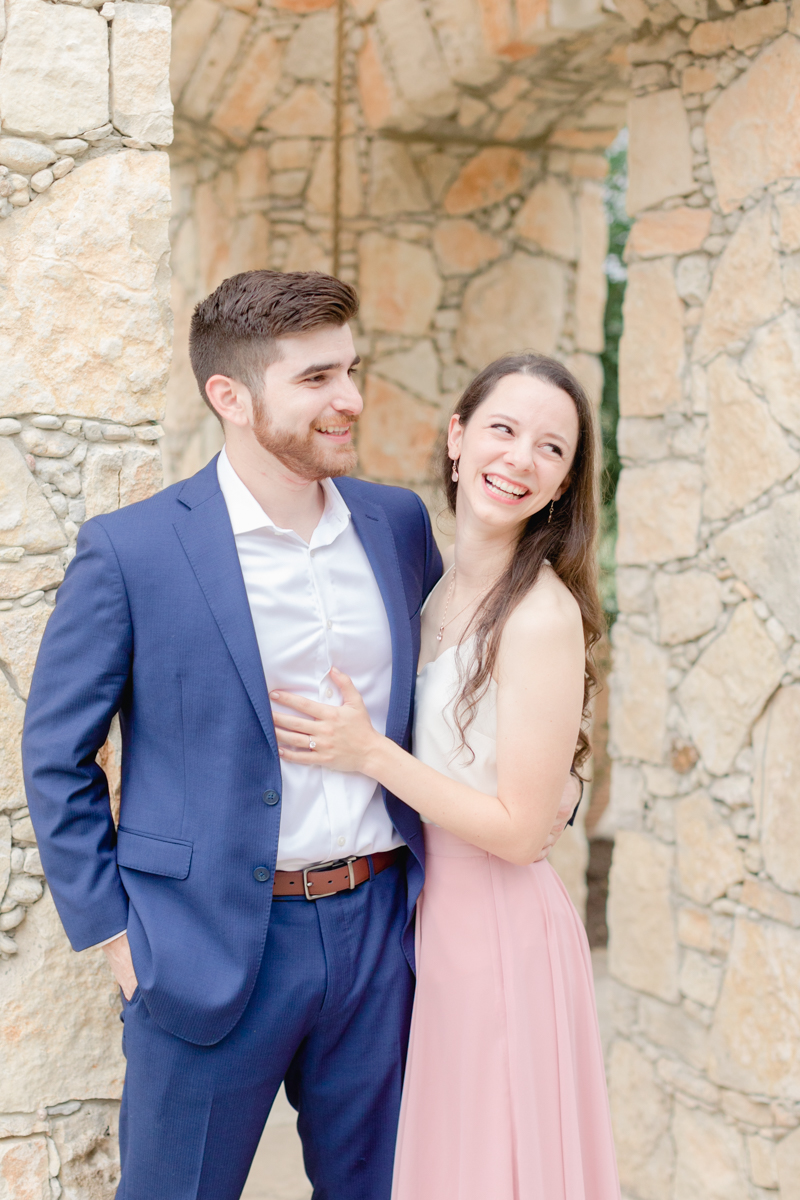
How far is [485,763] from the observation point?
76.5 inches

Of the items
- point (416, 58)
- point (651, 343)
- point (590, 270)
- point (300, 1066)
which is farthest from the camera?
point (590, 270)

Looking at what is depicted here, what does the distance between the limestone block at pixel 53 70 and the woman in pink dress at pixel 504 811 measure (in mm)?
851

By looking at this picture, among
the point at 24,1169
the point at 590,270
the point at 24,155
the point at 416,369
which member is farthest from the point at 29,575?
the point at 590,270

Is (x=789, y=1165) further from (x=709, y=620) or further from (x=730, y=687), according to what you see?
(x=709, y=620)

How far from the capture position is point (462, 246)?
4711 mm

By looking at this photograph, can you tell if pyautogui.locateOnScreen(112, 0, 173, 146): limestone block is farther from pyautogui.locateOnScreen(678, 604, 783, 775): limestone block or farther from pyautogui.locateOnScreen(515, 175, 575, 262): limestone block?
pyautogui.locateOnScreen(515, 175, 575, 262): limestone block

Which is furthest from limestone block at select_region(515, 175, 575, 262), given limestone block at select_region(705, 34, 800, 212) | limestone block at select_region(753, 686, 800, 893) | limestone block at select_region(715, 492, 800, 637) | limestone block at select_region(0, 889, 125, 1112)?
limestone block at select_region(0, 889, 125, 1112)

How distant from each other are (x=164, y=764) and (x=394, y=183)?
3.48m

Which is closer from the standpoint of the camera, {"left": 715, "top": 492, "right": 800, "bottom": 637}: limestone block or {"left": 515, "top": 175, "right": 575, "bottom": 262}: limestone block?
{"left": 715, "top": 492, "right": 800, "bottom": 637}: limestone block

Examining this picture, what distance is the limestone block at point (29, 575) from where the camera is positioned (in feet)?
6.35

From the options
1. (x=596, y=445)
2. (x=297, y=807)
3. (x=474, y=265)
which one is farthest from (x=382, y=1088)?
(x=474, y=265)

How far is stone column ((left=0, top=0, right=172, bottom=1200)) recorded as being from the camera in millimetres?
1882

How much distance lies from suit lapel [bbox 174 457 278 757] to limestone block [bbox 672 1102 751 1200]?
6.89 feet

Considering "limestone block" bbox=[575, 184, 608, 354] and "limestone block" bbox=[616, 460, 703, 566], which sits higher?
"limestone block" bbox=[575, 184, 608, 354]
